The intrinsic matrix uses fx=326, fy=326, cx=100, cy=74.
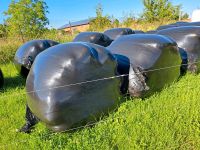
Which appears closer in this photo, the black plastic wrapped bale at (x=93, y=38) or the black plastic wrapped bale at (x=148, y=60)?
the black plastic wrapped bale at (x=148, y=60)

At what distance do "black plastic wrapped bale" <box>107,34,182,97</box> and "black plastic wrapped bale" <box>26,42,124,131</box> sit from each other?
2.44 ft

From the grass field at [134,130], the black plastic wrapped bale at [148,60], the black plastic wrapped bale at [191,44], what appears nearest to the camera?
the grass field at [134,130]

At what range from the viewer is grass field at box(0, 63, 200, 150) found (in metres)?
3.65

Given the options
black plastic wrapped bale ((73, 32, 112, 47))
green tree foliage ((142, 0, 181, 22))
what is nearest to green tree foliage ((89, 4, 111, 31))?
green tree foliage ((142, 0, 181, 22))

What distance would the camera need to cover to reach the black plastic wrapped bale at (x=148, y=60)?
16.0 ft

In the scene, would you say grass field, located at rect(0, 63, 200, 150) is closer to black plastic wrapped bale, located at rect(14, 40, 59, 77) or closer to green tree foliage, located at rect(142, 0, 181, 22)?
black plastic wrapped bale, located at rect(14, 40, 59, 77)

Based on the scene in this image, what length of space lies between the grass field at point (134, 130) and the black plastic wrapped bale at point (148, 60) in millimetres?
222

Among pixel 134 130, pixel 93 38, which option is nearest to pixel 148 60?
pixel 134 130

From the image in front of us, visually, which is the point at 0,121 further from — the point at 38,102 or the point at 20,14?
the point at 20,14

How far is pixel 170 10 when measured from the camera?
28328 mm

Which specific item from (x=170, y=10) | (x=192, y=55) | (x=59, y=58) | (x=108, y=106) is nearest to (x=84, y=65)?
(x=59, y=58)

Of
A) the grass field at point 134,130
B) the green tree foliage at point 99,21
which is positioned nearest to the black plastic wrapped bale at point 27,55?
the grass field at point 134,130

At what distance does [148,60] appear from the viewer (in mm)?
5164

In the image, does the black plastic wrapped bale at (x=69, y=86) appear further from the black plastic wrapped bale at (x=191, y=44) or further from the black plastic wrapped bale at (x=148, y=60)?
the black plastic wrapped bale at (x=191, y=44)
